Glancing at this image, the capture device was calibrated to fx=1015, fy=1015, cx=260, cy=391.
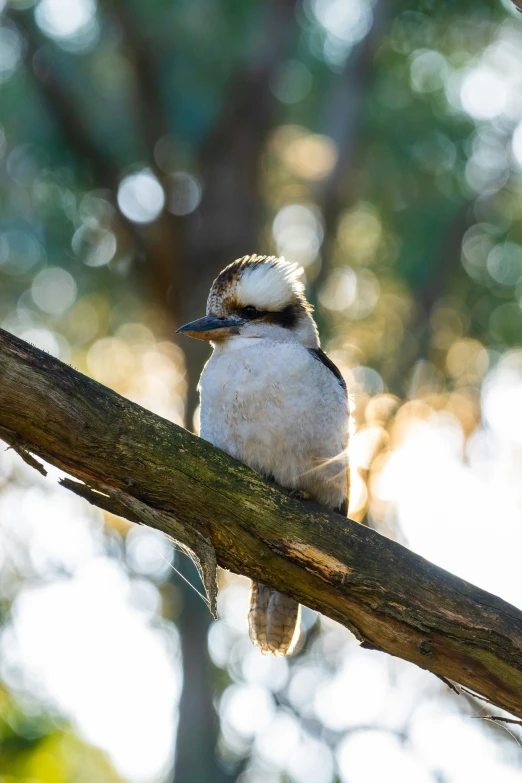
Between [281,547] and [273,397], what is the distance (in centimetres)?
63

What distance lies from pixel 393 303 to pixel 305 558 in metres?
6.13

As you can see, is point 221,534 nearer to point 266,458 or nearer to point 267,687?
point 266,458

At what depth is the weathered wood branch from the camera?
7.80 ft

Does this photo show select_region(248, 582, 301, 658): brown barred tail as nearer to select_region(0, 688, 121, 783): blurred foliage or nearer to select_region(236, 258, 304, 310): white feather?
select_region(236, 258, 304, 310): white feather

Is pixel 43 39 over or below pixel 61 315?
over

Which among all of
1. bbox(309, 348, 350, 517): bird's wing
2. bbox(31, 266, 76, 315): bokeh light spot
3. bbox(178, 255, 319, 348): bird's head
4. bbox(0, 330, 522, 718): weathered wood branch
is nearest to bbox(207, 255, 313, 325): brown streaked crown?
bbox(178, 255, 319, 348): bird's head

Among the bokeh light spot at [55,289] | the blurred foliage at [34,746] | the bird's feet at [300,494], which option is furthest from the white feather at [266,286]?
the bokeh light spot at [55,289]

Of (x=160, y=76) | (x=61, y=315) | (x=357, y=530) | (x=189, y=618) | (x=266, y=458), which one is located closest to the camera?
(x=357, y=530)

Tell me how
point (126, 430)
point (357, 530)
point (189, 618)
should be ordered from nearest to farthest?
point (126, 430) < point (357, 530) < point (189, 618)

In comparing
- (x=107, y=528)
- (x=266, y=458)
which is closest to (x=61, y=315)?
(x=107, y=528)

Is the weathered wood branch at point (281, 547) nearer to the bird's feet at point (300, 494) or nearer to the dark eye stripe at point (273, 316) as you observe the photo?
the bird's feet at point (300, 494)

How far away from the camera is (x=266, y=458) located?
2.96 meters

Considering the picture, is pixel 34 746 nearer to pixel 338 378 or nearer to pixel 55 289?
pixel 338 378

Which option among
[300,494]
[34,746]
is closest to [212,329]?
[300,494]
